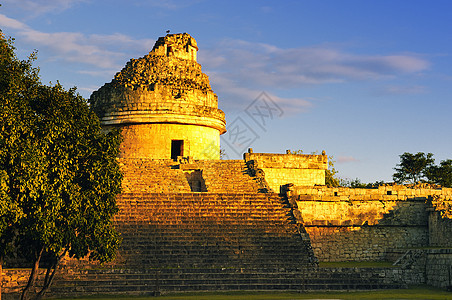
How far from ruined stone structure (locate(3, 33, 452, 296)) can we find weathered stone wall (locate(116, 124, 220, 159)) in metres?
0.04

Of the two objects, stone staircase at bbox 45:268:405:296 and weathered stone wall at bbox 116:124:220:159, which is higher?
weathered stone wall at bbox 116:124:220:159

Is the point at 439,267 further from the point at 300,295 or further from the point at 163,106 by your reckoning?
the point at 163,106

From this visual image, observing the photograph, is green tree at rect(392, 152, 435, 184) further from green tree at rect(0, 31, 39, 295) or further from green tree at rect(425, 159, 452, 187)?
green tree at rect(0, 31, 39, 295)

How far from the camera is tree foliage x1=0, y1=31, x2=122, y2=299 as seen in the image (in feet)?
42.3

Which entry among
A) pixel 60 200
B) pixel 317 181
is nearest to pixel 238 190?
pixel 317 181

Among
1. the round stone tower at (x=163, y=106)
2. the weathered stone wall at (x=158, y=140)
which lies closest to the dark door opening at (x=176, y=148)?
the round stone tower at (x=163, y=106)

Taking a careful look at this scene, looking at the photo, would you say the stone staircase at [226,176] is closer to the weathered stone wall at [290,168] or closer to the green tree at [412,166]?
the weathered stone wall at [290,168]

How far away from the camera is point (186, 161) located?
75.8 ft

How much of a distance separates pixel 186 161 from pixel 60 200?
10.0m

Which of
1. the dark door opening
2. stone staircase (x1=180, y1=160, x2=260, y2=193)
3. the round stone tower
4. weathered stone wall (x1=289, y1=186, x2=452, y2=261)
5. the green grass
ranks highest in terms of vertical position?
the round stone tower

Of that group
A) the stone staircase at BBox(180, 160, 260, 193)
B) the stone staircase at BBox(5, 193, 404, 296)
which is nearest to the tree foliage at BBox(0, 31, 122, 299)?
the stone staircase at BBox(5, 193, 404, 296)

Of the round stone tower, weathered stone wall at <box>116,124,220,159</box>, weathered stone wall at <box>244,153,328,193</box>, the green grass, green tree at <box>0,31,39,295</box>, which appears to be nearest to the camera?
green tree at <box>0,31,39,295</box>

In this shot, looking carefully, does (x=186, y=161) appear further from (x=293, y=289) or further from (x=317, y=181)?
(x=293, y=289)

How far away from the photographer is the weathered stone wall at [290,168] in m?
24.3
